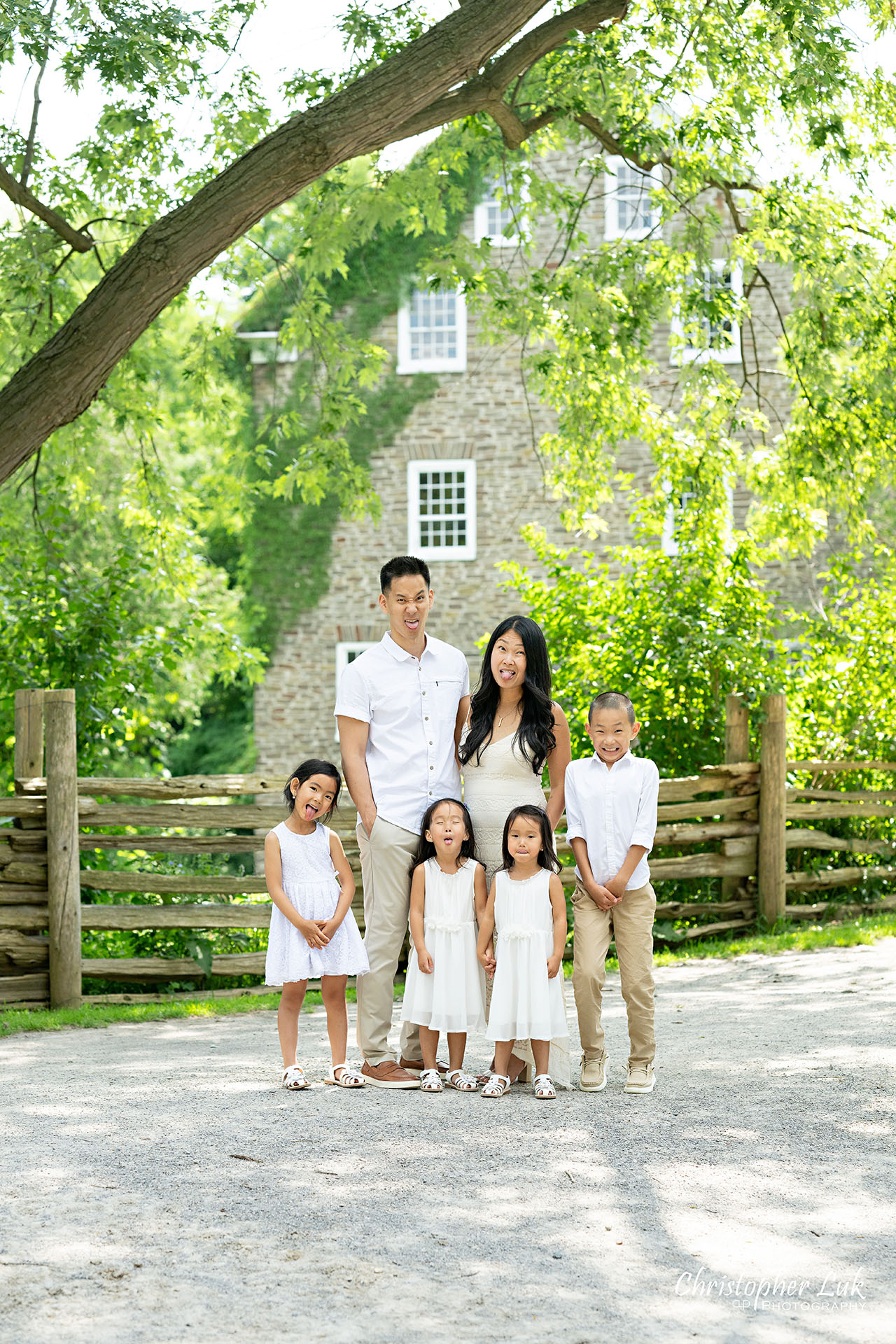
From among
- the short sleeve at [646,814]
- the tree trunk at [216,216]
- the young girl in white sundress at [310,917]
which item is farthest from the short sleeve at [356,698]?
the tree trunk at [216,216]

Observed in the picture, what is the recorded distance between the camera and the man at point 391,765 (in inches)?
213

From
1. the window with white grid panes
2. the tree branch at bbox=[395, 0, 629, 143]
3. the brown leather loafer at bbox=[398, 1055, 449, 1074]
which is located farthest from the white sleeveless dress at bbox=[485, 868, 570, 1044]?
the window with white grid panes

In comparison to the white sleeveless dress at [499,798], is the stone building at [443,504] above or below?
above

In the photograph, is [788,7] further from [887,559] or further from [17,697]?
[17,697]

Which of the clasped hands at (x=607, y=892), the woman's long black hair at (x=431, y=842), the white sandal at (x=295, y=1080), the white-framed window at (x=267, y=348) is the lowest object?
the white sandal at (x=295, y=1080)

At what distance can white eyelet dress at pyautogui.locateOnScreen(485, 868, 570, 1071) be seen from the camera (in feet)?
16.8

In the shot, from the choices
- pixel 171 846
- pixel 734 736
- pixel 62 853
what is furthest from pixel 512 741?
pixel 734 736

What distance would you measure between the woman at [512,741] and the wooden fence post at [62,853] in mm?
3371

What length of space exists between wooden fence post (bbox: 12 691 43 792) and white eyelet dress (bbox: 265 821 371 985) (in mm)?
3316

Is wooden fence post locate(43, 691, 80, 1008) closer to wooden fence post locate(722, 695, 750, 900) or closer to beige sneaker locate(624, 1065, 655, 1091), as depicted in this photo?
beige sneaker locate(624, 1065, 655, 1091)

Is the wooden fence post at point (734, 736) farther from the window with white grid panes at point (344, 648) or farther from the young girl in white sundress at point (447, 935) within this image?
the window with white grid panes at point (344, 648)

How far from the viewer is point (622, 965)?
5.31m

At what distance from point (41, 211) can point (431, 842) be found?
209 inches

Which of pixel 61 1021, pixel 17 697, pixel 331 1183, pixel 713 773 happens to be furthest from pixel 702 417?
pixel 331 1183
